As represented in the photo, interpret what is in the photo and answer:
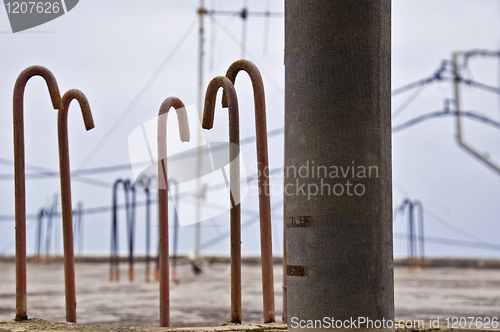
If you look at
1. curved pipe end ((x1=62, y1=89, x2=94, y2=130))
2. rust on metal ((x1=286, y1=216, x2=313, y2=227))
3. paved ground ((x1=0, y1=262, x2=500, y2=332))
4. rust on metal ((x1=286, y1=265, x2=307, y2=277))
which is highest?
curved pipe end ((x1=62, y1=89, x2=94, y2=130))

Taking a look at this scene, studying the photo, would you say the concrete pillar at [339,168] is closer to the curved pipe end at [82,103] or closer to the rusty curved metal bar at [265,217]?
the rusty curved metal bar at [265,217]

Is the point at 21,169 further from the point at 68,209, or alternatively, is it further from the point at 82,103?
the point at 82,103

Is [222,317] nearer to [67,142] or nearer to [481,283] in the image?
[67,142]

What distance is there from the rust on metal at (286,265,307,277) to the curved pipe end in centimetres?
159

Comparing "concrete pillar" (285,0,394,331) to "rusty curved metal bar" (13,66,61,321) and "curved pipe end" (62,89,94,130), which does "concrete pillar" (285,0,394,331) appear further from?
"rusty curved metal bar" (13,66,61,321)

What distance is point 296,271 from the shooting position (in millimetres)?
2588

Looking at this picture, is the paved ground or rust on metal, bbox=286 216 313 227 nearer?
rust on metal, bbox=286 216 313 227

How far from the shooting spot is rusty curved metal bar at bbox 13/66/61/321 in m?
3.74

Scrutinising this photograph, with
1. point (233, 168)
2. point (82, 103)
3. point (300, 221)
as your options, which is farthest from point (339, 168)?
point (82, 103)

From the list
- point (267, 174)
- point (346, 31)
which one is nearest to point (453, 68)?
point (267, 174)

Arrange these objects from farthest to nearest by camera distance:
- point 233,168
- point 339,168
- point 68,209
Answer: point 68,209
point 233,168
point 339,168

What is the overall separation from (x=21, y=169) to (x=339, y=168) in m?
1.99

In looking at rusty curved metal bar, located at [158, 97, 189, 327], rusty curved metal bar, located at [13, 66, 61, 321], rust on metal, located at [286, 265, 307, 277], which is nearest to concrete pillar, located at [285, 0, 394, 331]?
rust on metal, located at [286, 265, 307, 277]

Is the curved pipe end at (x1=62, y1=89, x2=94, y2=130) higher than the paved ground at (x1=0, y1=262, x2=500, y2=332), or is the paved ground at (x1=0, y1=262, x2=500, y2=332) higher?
the curved pipe end at (x1=62, y1=89, x2=94, y2=130)
